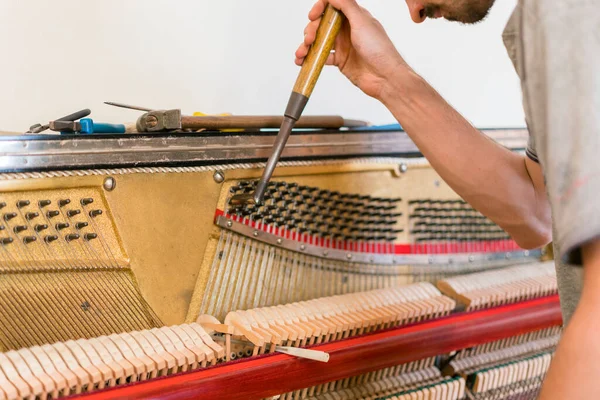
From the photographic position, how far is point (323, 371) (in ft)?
5.49

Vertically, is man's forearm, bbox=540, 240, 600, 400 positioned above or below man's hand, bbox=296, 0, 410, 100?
below

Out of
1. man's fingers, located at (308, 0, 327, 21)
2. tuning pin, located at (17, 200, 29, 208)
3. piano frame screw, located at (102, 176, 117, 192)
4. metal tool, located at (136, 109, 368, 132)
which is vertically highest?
man's fingers, located at (308, 0, 327, 21)

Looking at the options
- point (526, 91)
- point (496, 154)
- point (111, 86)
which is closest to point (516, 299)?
point (496, 154)

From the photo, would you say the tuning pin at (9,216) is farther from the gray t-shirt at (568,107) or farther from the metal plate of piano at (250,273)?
the gray t-shirt at (568,107)

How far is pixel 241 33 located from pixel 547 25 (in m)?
1.83

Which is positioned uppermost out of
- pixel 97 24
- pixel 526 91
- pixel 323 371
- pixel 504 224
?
pixel 97 24

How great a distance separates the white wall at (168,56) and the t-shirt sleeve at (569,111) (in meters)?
1.71

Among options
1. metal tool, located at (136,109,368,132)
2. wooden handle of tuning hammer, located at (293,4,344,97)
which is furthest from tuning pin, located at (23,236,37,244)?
wooden handle of tuning hammer, located at (293,4,344,97)

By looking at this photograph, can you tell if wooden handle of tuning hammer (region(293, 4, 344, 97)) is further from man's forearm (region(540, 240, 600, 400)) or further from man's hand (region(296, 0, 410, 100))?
man's forearm (region(540, 240, 600, 400))

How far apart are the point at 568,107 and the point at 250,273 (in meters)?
1.14

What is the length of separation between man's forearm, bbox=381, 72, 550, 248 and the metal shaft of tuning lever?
0.22 meters

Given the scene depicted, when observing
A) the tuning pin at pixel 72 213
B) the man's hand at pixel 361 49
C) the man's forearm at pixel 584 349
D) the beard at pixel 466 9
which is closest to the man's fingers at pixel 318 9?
the man's hand at pixel 361 49

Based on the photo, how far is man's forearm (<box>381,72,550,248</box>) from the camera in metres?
1.83

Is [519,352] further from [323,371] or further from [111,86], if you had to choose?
[111,86]
